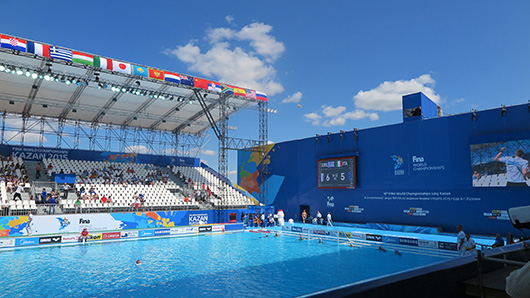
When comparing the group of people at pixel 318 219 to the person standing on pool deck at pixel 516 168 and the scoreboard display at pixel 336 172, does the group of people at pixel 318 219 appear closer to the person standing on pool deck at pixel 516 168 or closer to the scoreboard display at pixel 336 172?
the scoreboard display at pixel 336 172

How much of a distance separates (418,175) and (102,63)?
23144 millimetres

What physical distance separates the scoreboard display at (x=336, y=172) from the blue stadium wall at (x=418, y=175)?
2.74ft

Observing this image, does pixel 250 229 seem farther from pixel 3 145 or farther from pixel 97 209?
pixel 3 145

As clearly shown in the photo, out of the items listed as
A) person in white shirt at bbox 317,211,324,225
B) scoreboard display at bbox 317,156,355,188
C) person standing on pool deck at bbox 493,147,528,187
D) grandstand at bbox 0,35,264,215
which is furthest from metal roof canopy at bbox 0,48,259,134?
person standing on pool deck at bbox 493,147,528,187

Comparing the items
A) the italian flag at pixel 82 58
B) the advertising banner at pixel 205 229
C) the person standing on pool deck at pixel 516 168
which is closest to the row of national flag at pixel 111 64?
the italian flag at pixel 82 58

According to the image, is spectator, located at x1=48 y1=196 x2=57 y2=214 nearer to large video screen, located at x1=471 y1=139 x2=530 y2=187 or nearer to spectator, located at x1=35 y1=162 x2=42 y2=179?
spectator, located at x1=35 y1=162 x2=42 y2=179

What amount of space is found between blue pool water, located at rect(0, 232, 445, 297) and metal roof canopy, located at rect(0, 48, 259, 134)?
36.9 feet

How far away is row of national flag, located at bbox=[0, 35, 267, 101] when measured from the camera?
1857cm

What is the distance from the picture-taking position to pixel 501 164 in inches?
788

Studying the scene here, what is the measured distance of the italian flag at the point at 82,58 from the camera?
20219mm

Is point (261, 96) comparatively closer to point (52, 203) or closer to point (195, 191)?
point (195, 191)

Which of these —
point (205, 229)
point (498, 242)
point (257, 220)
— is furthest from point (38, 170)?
point (498, 242)

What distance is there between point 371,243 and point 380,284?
18697 millimetres

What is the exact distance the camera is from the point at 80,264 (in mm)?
14805
